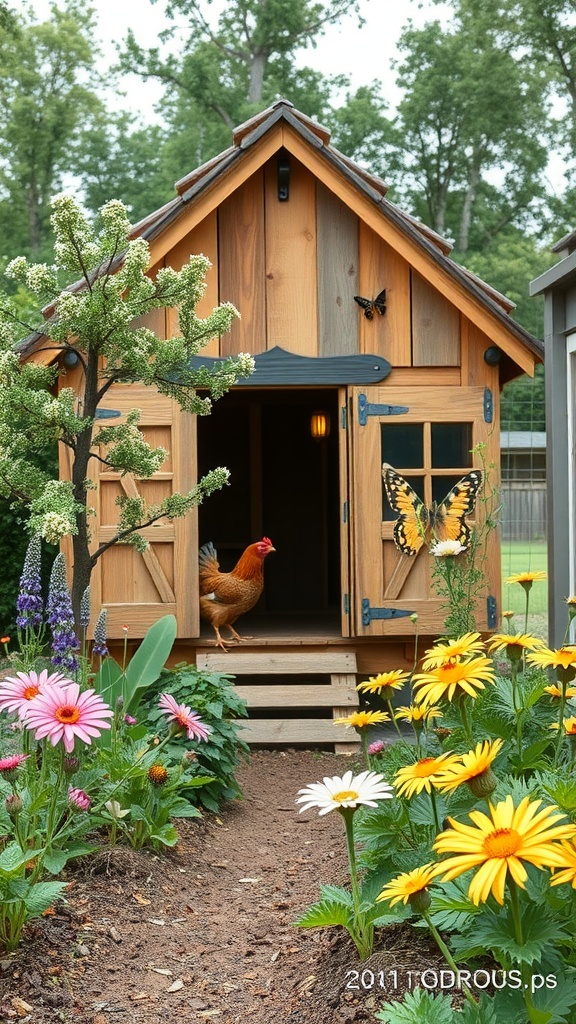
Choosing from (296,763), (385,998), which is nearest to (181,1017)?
(385,998)

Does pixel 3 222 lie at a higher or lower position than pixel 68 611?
higher

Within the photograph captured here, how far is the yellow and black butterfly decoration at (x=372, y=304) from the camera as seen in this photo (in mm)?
7531

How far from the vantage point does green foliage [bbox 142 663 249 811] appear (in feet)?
17.5

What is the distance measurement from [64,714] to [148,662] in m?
2.35

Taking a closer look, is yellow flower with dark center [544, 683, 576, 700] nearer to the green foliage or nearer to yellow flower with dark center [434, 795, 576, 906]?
yellow flower with dark center [434, 795, 576, 906]

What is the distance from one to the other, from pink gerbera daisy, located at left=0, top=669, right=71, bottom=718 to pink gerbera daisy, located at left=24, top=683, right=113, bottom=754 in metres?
0.05

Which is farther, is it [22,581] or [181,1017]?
[22,581]

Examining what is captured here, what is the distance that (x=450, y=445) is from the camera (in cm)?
772

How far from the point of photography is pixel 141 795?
168 inches

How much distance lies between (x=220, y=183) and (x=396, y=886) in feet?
19.7

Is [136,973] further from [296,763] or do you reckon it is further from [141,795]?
[296,763]

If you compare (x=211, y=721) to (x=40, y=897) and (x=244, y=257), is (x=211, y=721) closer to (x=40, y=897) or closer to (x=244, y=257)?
(x=40, y=897)

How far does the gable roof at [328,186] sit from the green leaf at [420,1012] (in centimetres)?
593

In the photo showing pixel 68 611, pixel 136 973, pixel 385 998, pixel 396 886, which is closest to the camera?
pixel 396 886
